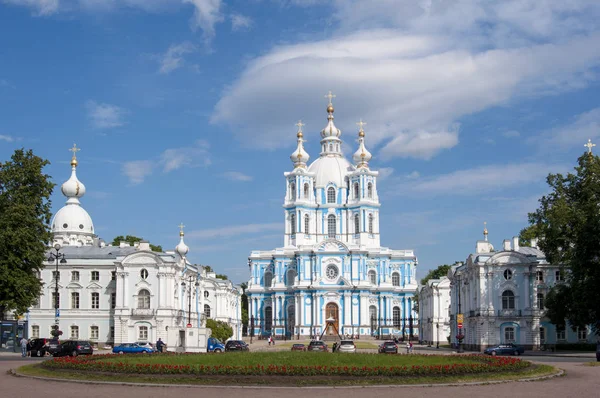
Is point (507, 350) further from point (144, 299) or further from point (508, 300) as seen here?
point (144, 299)

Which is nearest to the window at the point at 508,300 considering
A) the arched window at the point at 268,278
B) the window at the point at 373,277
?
the window at the point at 373,277

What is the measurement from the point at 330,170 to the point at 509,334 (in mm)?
57601

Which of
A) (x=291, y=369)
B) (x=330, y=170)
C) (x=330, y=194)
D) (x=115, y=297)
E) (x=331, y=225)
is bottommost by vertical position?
(x=291, y=369)

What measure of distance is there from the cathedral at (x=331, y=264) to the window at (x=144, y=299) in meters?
36.8

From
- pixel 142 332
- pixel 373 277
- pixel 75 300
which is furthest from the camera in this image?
pixel 373 277

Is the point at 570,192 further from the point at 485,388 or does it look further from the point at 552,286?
the point at 485,388

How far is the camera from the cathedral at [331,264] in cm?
10625

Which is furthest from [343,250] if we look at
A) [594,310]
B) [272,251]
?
Answer: [594,310]

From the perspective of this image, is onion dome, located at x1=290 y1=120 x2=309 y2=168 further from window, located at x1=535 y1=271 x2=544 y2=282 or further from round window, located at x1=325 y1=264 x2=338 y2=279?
window, located at x1=535 y1=271 x2=544 y2=282

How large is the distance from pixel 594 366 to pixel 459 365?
43.0 feet

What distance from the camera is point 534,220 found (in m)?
64.3

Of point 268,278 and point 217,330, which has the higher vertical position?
point 268,278

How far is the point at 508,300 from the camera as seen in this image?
67125mm

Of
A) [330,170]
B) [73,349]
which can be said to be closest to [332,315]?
[330,170]
